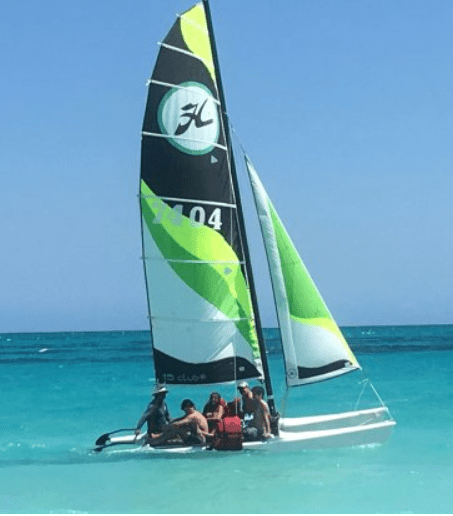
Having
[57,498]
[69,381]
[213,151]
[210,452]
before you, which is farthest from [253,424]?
[69,381]

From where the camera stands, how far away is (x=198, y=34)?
19.0 m

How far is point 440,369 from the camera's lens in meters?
54.5

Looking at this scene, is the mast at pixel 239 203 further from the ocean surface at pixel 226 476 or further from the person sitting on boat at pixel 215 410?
the ocean surface at pixel 226 476

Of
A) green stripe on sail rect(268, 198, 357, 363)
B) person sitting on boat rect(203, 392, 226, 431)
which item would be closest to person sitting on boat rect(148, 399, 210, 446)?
person sitting on boat rect(203, 392, 226, 431)

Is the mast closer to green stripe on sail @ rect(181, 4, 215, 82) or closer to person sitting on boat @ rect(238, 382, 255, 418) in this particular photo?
green stripe on sail @ rect(181, 4, 215, 82)

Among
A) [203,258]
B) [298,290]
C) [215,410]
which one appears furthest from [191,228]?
[215,410]

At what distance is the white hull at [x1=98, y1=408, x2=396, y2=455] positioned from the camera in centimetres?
1745

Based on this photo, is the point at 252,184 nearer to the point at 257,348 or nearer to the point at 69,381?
the point at 257,348

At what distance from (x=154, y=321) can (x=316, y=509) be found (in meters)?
5.76

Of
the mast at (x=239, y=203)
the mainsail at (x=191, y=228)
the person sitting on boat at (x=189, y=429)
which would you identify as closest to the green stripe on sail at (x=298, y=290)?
the mast at (x=239, y=203)

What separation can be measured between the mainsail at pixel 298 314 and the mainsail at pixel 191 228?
0.55 m

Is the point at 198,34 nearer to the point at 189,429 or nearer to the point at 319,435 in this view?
the point at 189,429

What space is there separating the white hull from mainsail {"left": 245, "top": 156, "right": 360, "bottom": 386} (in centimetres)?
104

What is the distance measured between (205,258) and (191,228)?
0.62 m
